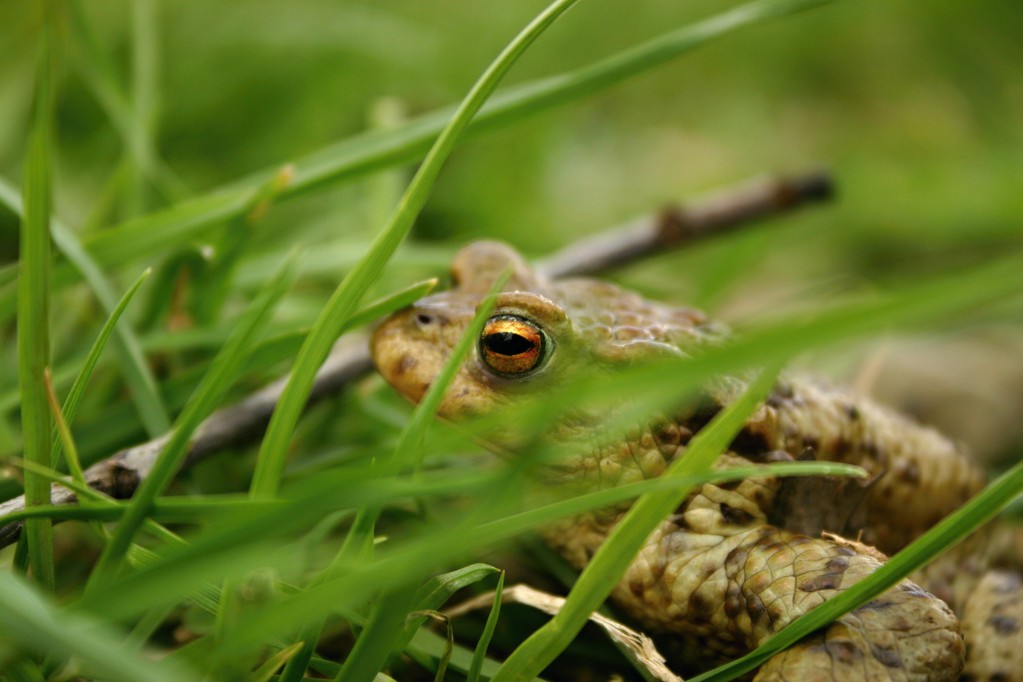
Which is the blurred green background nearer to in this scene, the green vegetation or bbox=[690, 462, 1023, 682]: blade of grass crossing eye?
the green vegetation

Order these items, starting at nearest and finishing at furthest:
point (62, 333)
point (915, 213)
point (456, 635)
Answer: point (456, 635), point (62, 333), point (915, 213)

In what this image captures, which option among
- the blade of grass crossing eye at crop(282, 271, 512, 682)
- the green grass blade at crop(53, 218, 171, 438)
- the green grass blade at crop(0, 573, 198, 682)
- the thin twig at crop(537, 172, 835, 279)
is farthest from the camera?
the thin twig at crop(537, 172, 835, 279)

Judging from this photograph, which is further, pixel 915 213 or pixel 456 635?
pixel 915 213

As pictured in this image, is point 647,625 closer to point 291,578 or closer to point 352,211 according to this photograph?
point 291,578

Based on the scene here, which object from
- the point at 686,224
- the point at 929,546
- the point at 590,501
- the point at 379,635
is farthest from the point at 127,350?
the point at 686,224

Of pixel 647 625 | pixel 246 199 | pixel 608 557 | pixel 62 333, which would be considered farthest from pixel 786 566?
pixel 62 333

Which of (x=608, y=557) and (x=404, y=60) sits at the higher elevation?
(x=404, y=60)

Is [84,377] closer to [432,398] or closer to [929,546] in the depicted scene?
[432,398]

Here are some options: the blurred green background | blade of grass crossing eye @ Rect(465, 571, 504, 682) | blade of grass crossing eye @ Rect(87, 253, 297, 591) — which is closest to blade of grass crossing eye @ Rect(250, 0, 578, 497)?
blade of grass crossing eye @ Rect(87, 253, 297, 591)
